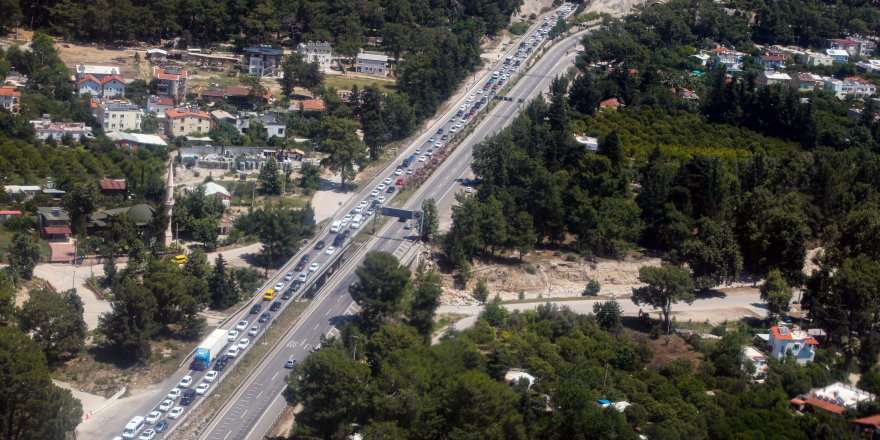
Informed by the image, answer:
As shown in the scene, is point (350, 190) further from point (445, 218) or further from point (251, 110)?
point (251, 110)

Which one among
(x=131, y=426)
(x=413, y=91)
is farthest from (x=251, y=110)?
(x=131, y=426)

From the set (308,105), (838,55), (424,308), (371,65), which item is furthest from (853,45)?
(424,308)

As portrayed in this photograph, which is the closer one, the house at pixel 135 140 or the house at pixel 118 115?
the house at pixel 135 140

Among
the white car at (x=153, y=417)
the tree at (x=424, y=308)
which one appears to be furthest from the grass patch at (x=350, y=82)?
the white car at (x=153, y=417)

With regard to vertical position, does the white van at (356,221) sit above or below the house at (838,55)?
below

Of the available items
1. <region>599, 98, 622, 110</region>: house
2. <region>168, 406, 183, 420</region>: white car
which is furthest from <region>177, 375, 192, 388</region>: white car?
<region>599, 98, 622, 110</region>: house

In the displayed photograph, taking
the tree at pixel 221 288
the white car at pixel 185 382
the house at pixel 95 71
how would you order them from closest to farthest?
the white car at pixel 185 382
the tree at pixel 221 288
the house at pixel 95 71

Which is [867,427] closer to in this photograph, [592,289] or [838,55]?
[592,289]

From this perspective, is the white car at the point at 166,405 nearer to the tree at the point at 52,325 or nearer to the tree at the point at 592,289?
the tree at the point at 52,325
